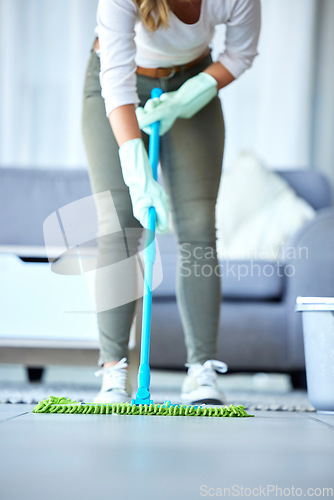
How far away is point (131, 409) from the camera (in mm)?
928

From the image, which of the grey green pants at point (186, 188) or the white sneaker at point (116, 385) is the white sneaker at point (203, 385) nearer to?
the grey green pants at point (186, 188)

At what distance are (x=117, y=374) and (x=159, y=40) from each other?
2.15 ft

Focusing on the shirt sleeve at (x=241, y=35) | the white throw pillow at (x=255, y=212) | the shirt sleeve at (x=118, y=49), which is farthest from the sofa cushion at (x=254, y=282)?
the shirt sleeve at (x=118, y=49)

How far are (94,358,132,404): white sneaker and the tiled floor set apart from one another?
27cm

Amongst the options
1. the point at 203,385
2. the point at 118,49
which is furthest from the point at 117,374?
the point at 118,49

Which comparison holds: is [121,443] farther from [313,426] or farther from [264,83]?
[264,83]

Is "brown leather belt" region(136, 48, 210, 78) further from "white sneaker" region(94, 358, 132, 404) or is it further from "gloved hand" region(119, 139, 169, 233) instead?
"white sneaker" region(94, 358, 132, 404)

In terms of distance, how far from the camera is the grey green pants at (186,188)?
126 cm

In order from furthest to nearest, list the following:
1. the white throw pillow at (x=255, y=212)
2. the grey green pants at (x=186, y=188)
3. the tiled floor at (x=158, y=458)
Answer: the white throw pillow at (x=255, y=212) → the grey green pants at (x=186, y=188) → the tiled floor at (x=158, y=458)

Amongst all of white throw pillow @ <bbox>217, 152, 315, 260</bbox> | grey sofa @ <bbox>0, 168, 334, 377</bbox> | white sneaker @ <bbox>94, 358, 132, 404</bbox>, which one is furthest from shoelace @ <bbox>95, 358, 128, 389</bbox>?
white throw pillow @ <bbox>217, 152, 315, 260</bbox>

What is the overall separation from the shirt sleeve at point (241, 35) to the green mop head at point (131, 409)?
715 millimetres

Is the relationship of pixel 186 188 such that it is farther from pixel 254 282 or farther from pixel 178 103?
pixel 254 282

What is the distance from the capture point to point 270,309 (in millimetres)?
1969

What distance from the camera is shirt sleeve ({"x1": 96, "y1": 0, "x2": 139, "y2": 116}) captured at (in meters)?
1.15
